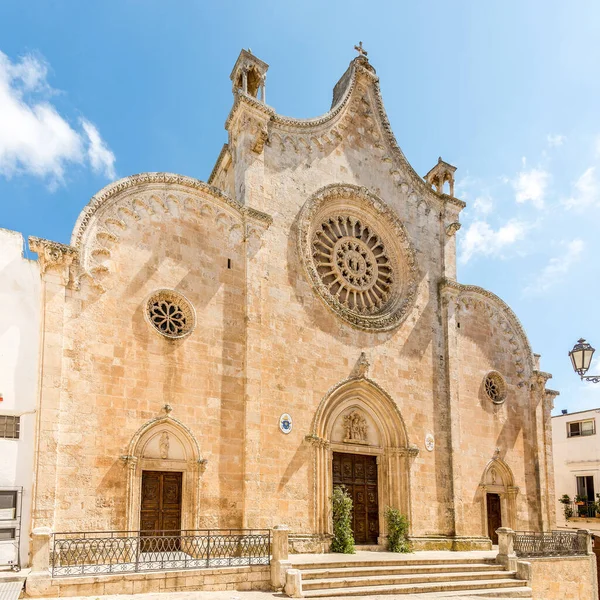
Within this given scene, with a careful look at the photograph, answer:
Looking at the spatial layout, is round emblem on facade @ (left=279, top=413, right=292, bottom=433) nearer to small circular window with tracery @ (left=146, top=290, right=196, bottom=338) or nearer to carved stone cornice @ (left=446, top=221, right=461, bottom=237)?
small circular window with tracery @ (left=146, top=290, right=196, bottom=338)

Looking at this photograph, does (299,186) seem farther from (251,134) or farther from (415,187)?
(415,187)

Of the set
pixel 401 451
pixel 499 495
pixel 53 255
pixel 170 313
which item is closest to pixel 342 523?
pixel 401 451

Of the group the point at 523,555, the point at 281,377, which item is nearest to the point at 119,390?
the point at 281,377

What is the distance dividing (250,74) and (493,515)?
56.4 feet

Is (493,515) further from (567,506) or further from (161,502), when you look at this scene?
(567,506)

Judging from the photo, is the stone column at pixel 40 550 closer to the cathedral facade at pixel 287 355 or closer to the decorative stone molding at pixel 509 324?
the cathedral facade at pixel 287 355

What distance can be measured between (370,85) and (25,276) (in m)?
14.9

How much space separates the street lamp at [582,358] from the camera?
12.3m

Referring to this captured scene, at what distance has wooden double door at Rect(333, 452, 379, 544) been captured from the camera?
19438 mm

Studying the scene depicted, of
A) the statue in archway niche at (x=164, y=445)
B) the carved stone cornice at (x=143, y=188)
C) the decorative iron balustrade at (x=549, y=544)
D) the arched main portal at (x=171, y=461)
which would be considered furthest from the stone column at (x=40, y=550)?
the decorative iron balustrade at (x=549, y=544)

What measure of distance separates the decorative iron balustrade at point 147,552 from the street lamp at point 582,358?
25.5 ft

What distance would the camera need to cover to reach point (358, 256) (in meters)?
22.0

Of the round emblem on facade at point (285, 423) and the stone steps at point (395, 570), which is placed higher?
the round emblem on facade at point (285, 423)

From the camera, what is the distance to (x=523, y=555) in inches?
755
